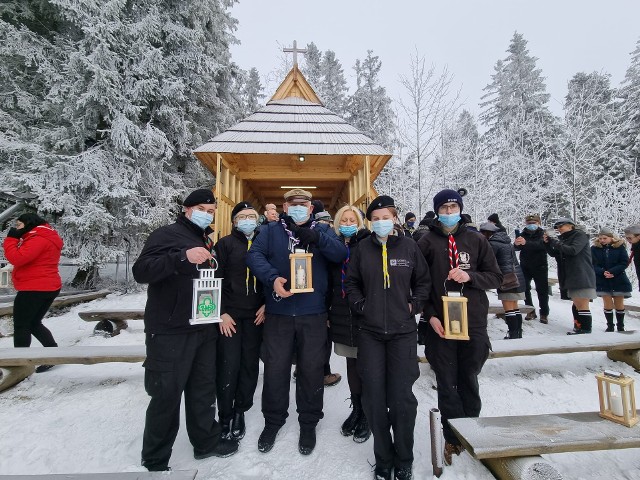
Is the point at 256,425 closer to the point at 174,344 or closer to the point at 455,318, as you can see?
the point at 174,344

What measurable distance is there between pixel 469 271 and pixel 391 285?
29.7 inches

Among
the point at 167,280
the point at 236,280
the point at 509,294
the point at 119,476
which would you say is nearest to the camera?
the point at 119,476

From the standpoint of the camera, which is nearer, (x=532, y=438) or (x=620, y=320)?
(x=532, y=438)

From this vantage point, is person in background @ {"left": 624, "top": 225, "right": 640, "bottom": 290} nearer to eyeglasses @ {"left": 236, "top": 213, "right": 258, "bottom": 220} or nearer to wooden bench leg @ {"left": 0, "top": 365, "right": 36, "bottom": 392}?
eyeglasses @ {"left": 236, "top": 213, "right": 258, "bottom": 220}

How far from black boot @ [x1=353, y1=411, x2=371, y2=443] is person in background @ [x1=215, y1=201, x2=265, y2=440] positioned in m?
1.12

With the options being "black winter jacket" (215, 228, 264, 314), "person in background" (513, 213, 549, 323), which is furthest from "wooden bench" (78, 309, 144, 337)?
"person in background" (513, 213, 549, 323)

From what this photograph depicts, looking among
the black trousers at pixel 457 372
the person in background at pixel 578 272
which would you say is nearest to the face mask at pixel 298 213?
the black trousers at pixel 457 372

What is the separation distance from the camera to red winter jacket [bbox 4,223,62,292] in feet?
14.4

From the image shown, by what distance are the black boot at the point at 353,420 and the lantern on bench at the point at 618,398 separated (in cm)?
211

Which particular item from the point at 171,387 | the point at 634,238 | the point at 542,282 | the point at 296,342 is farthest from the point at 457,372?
the point at 634,238

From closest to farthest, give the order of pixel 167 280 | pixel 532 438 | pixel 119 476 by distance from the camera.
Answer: pixel 119 476
pixel 532 438
pixel 167 280

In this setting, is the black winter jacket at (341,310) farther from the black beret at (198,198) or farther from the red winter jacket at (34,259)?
the red winter jacket at (34,259)

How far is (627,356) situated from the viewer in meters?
4.78

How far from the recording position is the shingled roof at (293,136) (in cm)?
637
